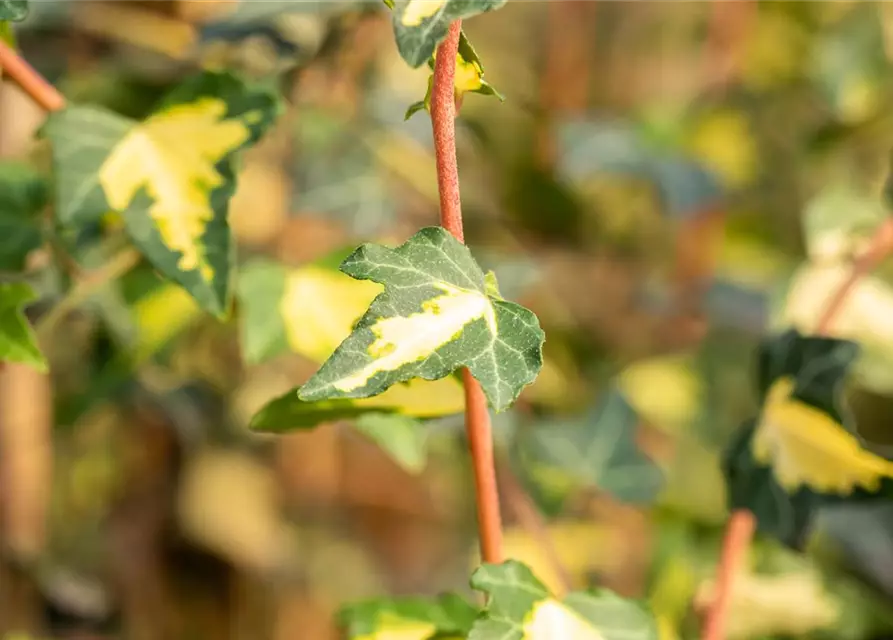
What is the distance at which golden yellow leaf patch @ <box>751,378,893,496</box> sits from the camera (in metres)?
0.42

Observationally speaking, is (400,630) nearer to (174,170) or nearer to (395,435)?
(395,435)

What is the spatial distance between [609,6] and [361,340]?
4.47 ft

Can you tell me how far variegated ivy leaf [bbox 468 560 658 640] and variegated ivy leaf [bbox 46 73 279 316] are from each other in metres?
0.18

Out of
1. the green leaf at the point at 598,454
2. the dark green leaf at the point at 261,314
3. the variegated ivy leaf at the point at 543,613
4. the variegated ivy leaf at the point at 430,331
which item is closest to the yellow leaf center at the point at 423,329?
the variegated ivy leaf at the point at 430,331

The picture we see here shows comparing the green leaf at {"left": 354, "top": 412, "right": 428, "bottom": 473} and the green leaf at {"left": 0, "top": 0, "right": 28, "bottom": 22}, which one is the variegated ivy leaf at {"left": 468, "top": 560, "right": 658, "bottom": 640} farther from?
the green leaf at {"left": 0, "top": 0, "right": 28, "bottom": 22}

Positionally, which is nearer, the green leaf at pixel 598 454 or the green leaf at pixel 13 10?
the green leaf at pixel 13 10

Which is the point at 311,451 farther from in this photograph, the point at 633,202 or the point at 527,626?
the point at 527,626

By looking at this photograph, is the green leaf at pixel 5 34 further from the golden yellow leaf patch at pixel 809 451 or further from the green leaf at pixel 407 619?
the golden yellow leaf patch at pixel 809 451

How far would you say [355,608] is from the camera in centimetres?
43

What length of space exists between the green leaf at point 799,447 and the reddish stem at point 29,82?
403 millimetres

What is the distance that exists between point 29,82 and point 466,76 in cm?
25

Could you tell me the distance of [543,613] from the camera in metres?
0.35

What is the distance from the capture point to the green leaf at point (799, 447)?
1.42 feet

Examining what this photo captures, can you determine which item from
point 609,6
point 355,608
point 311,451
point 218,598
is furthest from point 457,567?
point 609,6
